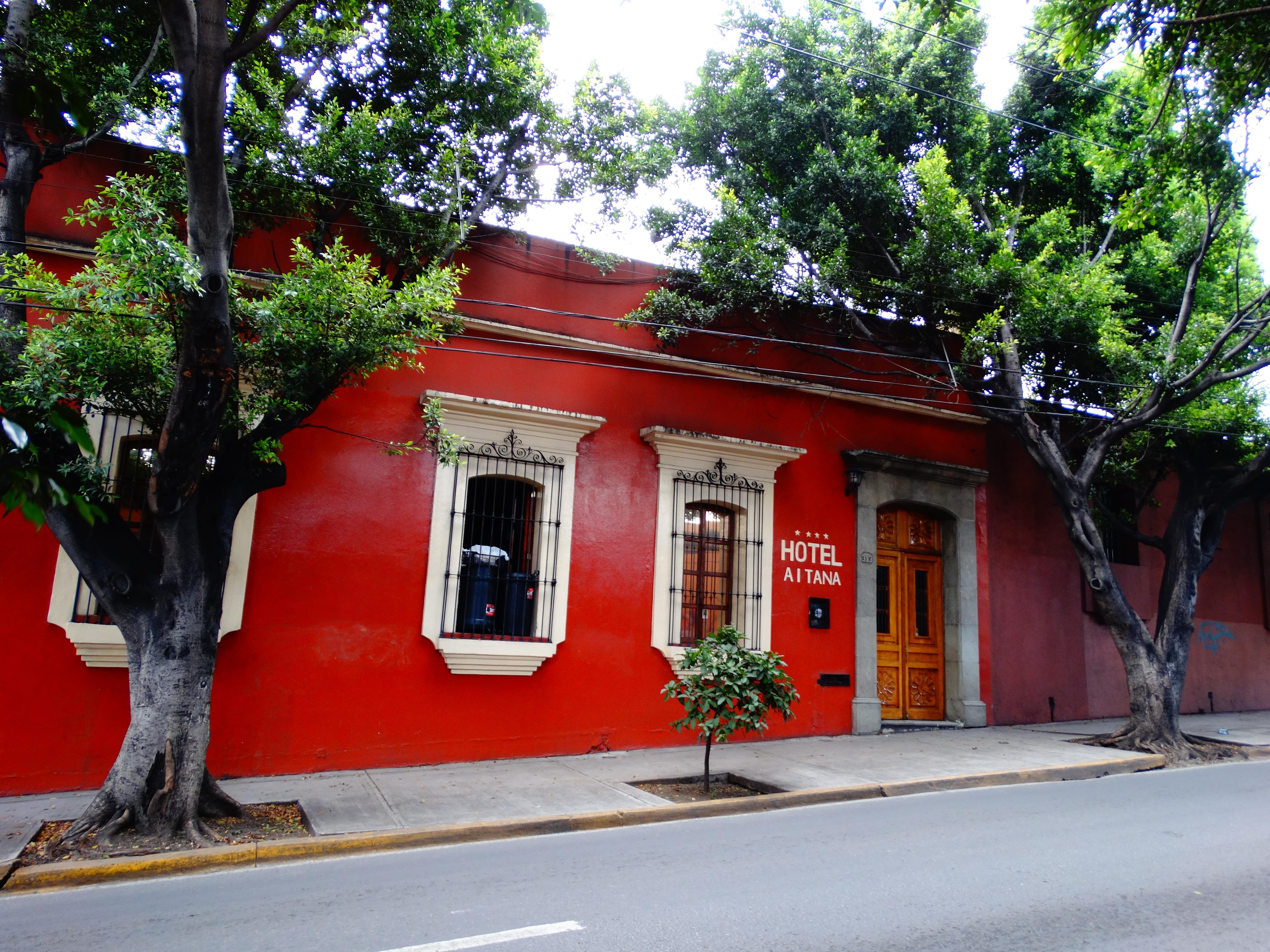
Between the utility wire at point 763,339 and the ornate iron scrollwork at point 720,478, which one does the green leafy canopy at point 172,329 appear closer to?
the utility wire at point 763,339

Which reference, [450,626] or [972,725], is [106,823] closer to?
[450,626]

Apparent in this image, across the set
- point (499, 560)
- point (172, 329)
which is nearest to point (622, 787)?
point (499, 560)

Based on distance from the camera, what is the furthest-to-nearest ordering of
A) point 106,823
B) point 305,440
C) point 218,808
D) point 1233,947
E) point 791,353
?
point 791,353 → point 305,440 → point 218,808 → point 106,823 → point 1233,947

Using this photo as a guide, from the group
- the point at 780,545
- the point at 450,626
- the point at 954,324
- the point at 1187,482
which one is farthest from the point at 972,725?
the point at 450,626

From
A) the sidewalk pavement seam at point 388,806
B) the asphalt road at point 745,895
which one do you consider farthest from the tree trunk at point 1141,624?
the sidewalk pavement seam at point 388,806

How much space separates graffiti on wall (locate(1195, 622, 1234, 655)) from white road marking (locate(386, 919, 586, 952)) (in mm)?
14569

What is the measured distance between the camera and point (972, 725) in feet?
38.1

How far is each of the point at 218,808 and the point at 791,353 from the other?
339 inches

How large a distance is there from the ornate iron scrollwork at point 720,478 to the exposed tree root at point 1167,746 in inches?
211

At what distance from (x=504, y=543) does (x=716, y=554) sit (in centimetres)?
281

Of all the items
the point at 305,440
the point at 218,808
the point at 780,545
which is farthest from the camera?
the point at 780,545

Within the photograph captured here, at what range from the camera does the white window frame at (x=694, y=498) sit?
32.3 ft

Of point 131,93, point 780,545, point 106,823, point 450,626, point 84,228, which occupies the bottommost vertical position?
point 106,823

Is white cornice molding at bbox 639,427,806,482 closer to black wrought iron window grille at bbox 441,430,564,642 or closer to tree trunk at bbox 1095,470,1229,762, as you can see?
black wrought iron window grille at bbox 441,430,564,642
